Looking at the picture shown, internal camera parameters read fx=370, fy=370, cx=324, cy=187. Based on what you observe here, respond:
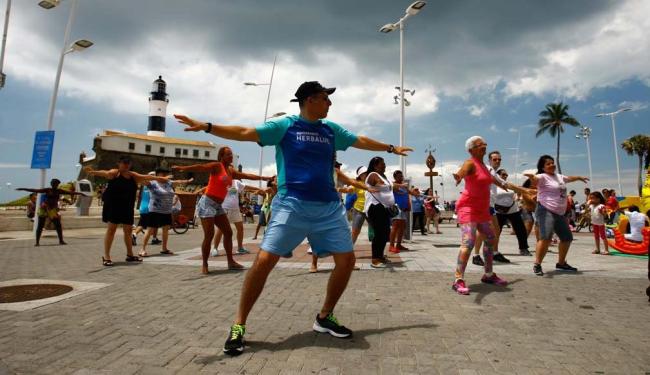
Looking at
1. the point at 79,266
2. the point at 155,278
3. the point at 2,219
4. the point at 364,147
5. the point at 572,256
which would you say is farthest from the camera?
the point at 2,219

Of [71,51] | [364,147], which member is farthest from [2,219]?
[364,147]

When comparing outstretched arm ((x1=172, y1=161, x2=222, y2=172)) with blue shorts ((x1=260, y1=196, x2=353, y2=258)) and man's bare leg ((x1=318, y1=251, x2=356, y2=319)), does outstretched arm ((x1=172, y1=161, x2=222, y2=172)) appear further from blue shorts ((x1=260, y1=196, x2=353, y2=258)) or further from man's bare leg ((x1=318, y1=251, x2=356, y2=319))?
man's bare leg ((x1=318, y1=251, x2=356, y2=319))

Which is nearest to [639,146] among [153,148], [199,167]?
[199,167]

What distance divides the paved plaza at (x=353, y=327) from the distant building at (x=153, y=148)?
62.1 metres

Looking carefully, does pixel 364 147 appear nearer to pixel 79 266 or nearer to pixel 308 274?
pixel 308 274

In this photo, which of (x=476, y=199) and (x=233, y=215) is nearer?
(x=476, y=199)

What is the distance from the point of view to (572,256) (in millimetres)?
8242

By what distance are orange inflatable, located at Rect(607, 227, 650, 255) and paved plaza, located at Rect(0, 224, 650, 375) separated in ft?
11.1

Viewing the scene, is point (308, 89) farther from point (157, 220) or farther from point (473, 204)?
point (157, 220)

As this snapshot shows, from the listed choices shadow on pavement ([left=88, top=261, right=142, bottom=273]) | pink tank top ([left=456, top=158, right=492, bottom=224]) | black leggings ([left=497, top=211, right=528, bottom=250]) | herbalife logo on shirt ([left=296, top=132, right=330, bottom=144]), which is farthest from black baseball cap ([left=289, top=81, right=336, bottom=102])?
black leggings ([left=497, top=211, right=528, bottom=250])

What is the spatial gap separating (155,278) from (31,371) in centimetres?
330

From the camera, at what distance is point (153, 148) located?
7406 centimetres

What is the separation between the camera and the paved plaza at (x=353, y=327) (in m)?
2.49

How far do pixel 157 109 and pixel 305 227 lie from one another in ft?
302
